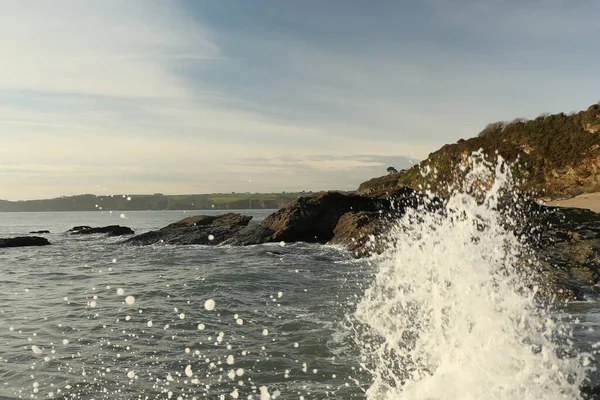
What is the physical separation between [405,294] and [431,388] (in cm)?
565

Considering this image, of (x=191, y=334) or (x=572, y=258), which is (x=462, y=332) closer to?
(x=191, y=334)

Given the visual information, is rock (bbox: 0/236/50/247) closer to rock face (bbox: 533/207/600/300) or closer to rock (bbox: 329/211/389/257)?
rock (bbox: 329/211/389/257)

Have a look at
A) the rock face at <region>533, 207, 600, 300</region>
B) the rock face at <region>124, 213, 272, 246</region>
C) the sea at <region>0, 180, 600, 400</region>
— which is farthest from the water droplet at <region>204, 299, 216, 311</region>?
the rock face at <region>124, 213, 272, 246</region>

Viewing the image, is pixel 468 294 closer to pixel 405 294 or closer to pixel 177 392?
pixel 405 294

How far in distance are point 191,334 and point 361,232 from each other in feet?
48.6

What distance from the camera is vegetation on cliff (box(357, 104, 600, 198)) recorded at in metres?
41.3

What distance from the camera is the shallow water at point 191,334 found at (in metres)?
5.68

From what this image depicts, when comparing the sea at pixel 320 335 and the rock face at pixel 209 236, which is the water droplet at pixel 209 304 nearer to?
the sea at pixel 320 335

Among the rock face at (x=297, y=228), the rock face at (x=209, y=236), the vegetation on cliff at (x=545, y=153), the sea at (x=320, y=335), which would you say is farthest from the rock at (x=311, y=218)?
the sea at (x=320, y=335)

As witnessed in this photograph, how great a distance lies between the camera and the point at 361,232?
2181 cm

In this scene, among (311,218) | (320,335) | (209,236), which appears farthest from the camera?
(209,236)

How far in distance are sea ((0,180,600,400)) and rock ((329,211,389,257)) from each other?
5.91 m

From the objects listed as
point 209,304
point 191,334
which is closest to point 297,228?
point 209,304

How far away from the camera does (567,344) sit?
22.0ft
